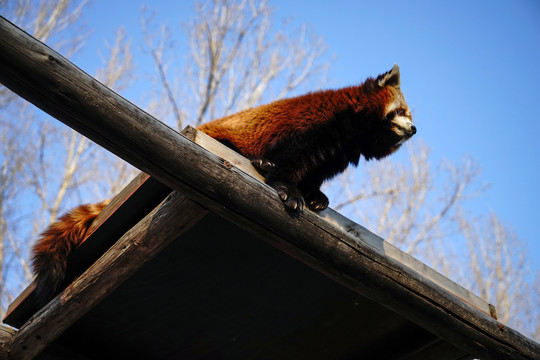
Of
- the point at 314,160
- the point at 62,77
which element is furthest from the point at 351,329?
the point at 62,77

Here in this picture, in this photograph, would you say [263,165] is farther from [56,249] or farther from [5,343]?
[5,343]

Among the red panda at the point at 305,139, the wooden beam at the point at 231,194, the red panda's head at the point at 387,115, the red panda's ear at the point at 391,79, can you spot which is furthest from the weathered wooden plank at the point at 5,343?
the red panda's ear at the point at 391,79

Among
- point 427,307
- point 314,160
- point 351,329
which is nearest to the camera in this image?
point 427,307

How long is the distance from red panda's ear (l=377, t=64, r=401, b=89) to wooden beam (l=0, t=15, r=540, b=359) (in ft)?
7.77

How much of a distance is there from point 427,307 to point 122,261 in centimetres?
176

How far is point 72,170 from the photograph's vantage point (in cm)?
1348

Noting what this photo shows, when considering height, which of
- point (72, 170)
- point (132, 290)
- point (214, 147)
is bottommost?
point (132, 290)

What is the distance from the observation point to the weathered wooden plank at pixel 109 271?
2.65 metres

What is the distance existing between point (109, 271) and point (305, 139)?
170 centimetres

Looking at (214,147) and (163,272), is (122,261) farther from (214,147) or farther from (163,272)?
(214,147)

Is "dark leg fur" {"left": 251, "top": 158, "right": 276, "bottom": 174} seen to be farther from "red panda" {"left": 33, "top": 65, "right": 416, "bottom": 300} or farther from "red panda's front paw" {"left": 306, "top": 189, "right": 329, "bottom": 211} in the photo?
"red panda's front paw" {"left": 306, "top": 189, "right": 329, "bottom": 211}

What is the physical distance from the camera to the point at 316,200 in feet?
12.5

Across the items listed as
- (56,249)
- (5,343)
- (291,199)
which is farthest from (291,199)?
(5,343)

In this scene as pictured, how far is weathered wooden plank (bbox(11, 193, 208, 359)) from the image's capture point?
265 centimetres
